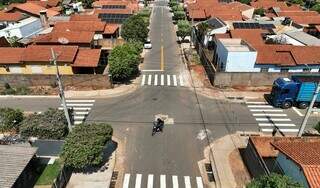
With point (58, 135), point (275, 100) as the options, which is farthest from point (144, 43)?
point (58, 135)

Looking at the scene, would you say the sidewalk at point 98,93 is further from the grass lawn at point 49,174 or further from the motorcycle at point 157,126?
the grass lawn at point 49,174

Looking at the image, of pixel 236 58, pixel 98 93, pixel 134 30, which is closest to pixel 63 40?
pixel 98 93

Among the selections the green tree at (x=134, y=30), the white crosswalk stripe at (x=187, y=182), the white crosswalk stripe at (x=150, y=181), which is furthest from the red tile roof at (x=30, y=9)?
the white crosswalk stripe at (x=187, y=182)

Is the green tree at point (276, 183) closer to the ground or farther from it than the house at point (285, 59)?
farther from it

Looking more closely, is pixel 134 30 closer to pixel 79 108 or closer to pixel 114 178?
pixel 79 108

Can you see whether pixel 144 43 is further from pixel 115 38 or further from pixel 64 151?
pixel 64 151

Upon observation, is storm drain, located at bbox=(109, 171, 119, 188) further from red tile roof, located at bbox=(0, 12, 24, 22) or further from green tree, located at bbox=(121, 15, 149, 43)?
red tile roof, located at bbox=(0, 12, 24, 22)

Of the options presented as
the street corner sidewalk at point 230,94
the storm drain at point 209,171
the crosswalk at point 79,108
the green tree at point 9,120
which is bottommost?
the crosswalk at point 79,108
